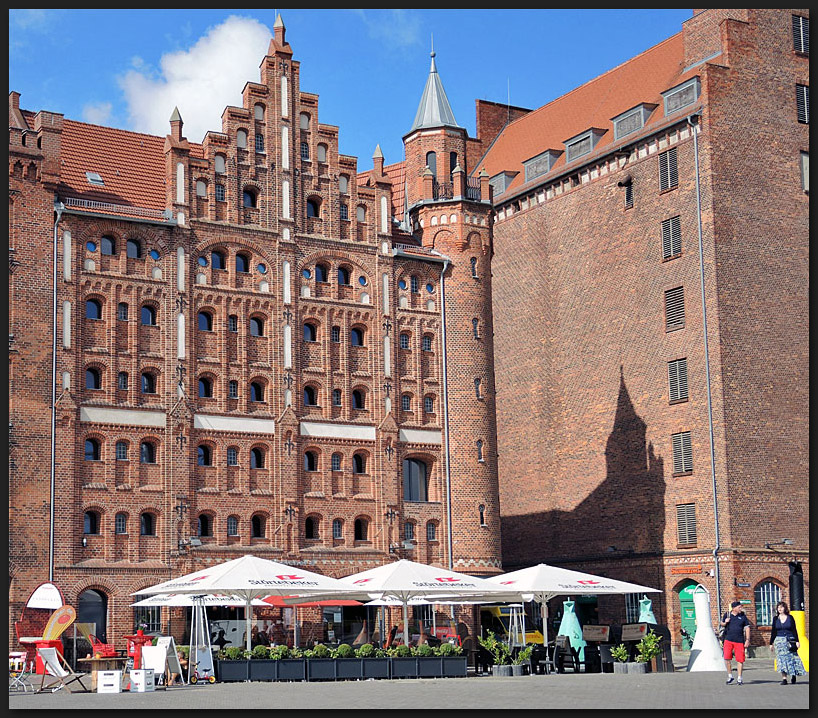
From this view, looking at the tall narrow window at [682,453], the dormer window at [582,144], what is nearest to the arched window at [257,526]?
the tall narrow window at [682,453]

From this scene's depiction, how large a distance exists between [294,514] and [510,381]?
19141 mm

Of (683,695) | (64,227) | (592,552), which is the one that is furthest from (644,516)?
(683,695)

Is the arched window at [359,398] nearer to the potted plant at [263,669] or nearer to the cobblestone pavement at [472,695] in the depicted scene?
the potted plant at [263,669]

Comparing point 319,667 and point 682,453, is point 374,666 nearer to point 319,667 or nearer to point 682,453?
point 319,667

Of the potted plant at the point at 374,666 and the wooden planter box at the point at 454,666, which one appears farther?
the wooden planter box at the point at 454,666

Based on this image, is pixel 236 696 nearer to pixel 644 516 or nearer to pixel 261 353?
pixel 261 353

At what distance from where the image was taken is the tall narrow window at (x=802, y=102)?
183 feet

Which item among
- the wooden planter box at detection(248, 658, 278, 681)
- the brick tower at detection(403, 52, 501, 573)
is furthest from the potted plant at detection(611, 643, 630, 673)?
the brick tower at detection(403, 52, 501, 573)

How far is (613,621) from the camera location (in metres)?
55.9

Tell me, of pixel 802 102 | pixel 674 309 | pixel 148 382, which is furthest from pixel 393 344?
pixel 802 102

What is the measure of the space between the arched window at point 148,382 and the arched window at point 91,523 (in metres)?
4.67

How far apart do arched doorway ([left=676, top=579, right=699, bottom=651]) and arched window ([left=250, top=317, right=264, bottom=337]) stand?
63.7 feet

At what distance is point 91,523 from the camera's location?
147ft

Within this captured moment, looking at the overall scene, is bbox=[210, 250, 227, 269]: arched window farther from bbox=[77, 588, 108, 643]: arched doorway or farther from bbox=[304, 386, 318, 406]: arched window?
bbox=[77, 588, 108, 643]: arched doorway
